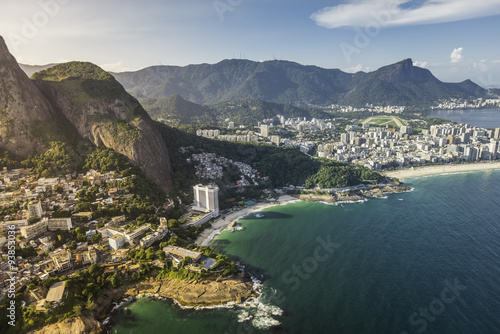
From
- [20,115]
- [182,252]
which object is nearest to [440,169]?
[182,252]

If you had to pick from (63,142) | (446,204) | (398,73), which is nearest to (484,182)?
(446,204)

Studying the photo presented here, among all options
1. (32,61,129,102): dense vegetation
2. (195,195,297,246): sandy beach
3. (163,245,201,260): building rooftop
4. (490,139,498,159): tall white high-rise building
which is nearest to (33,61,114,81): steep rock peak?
(32,61,129,102): dense vegetation

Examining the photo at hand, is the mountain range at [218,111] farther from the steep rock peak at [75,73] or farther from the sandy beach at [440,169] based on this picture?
the sandy beach at [440,169]

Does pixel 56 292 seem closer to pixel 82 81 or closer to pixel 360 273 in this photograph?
pixel 360 273

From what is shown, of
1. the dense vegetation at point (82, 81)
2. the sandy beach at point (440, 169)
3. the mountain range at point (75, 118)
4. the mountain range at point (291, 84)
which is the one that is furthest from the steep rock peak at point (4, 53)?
the mountain range at point (291, 84)

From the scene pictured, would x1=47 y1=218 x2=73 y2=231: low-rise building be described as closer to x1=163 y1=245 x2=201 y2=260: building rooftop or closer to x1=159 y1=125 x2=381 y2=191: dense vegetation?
x1=163 y1=245 x2=201 y2=260: building rooftop
